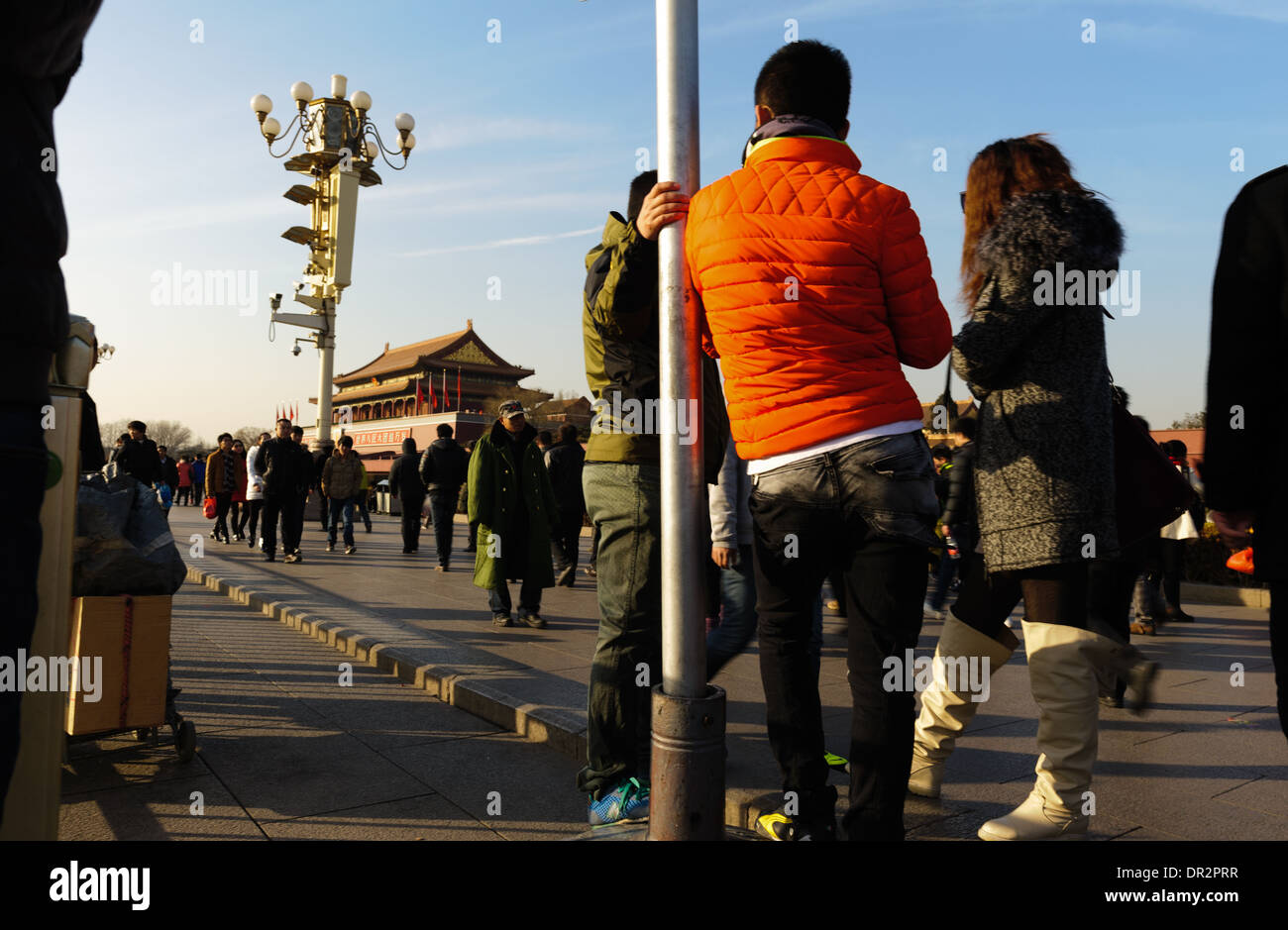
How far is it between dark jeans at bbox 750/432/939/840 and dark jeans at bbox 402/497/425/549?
11.9 m

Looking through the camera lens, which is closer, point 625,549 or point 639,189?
point 625,549

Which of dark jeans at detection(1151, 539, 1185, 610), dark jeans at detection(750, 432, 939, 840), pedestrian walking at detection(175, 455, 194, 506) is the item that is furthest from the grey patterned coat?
pedestrian walking at detection(175, 455, 194, 506)

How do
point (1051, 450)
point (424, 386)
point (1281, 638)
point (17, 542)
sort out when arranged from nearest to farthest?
point (17, 542) < point (1281, 638) < point (1051, 450) < point (424, 386)

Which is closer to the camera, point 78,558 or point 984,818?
point 984,818

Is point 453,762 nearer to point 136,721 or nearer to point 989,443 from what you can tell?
point 136,721

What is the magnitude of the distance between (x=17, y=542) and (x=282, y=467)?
36.4 ft

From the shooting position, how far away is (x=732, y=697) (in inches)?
182

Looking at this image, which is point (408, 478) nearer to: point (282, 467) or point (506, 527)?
point (282, 467)

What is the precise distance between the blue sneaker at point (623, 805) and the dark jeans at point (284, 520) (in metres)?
10.2

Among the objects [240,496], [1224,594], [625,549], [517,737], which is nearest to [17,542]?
[625,549]

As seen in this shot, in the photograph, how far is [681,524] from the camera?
238 centimetres

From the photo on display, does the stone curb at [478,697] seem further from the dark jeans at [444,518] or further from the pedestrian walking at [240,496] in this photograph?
the pedestrian walking at [240,496]
